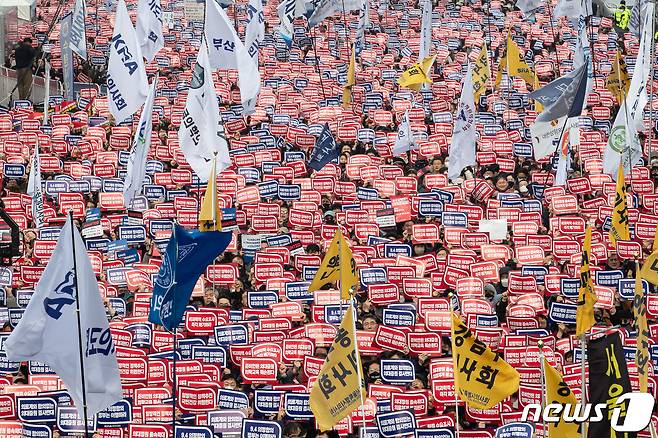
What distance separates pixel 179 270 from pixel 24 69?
2143 centimetres

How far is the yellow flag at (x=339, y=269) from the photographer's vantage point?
51.2ft

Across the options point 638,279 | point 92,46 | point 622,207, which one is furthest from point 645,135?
point 92,46

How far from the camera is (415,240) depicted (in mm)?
19406

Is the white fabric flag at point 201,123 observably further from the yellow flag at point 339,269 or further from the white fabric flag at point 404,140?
the white fabric flag at point 404,140

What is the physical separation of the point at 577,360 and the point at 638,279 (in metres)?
2.92

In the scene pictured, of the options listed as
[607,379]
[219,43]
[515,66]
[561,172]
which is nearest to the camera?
[607,379]

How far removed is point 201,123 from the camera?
18.6 meters

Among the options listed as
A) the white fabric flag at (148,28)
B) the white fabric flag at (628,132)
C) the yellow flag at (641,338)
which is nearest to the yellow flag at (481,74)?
the white fabric flag at (628,132)

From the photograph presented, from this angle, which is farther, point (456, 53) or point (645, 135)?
point (456, 53)

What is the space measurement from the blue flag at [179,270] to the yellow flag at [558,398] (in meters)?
3.45

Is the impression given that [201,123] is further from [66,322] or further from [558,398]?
[558,398]

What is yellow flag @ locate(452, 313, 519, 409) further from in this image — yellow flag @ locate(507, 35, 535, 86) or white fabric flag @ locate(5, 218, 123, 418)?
yellow flag @ locate(507, 35, 535, 86)

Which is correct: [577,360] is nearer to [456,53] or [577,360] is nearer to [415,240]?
[415,240]

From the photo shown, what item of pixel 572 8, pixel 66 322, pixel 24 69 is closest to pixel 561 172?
pixel 572 8
